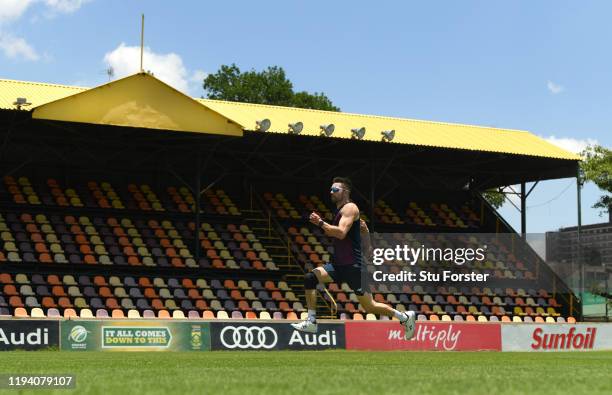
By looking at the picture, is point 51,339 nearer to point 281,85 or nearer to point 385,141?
point 385,141

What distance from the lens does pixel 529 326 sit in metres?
31.5

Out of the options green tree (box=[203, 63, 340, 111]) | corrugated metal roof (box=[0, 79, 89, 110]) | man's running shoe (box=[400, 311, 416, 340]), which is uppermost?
green tree (box=[203, 63, 340, 111])

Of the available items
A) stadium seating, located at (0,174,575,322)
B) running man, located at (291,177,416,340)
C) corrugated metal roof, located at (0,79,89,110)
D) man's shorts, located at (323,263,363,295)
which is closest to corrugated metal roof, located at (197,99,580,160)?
stadium seating, located at (0,174,575,322)

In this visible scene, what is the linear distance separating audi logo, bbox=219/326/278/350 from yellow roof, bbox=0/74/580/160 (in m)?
7.77

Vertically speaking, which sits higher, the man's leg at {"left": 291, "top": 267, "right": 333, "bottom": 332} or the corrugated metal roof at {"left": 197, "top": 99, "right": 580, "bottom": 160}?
the corrugated metal roof at {"left": 197, "top": 99, "right": 580, "bottom": 160}

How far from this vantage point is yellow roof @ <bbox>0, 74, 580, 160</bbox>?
33031 millimetres

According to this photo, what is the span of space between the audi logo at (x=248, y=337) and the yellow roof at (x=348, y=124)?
777cm

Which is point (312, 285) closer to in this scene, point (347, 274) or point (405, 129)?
point (347, 274)

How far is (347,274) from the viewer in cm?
1347

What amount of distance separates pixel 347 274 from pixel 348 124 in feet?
88.5

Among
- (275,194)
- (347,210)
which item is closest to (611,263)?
(275,194)

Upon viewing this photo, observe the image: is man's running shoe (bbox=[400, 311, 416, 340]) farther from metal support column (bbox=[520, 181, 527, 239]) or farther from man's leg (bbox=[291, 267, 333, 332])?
metal support column (bbox=[520, 181, 527, 239])

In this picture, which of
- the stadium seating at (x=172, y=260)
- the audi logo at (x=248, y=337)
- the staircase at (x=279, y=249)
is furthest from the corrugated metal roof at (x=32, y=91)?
the audi logo at (x=248, y=337)

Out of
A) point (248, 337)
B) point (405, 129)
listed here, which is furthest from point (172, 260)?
point (405, 129)
